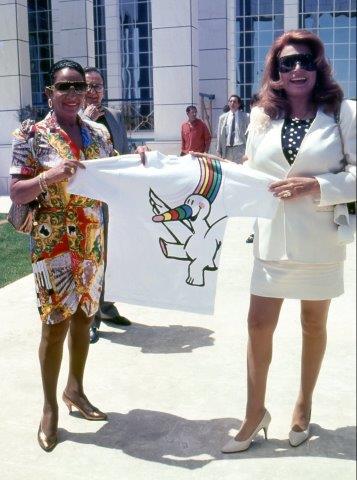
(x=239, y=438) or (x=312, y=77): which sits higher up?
(x=312, y=77)

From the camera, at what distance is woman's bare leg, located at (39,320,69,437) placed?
3385 millimetres

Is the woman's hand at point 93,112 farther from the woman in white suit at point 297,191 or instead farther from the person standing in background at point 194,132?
the person standing in background at point 194,132

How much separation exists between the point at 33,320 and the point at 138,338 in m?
1.05

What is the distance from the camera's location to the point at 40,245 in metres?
3.30

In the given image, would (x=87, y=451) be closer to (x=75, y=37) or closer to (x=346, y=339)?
(x=346, y=339)

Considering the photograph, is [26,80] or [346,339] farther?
[26,80]

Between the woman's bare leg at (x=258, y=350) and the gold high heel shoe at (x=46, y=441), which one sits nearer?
the woman's bare leg at (x=258, y=350)

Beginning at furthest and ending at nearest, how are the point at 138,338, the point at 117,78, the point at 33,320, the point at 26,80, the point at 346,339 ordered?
the point at 117,78
the point at 26,80
the point at 33,320
the point at 138,338
the point at 346,339

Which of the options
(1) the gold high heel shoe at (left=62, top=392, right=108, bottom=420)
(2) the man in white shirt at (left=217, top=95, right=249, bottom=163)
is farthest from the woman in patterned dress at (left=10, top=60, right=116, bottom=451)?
(2) the man in white shirt at (left=217, top=95, right=249, bottom=163)

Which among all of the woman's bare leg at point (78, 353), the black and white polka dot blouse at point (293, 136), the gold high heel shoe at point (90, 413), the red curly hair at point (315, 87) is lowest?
the gold high heel shoe at point (90, 413)

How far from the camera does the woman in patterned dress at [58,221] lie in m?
3.24

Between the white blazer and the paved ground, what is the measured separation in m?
0.35

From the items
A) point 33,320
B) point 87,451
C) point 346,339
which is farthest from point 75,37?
point 87,451

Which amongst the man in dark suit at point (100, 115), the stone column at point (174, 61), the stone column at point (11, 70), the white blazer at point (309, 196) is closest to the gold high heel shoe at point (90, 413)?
the man in dark suit at point (100, 115)
